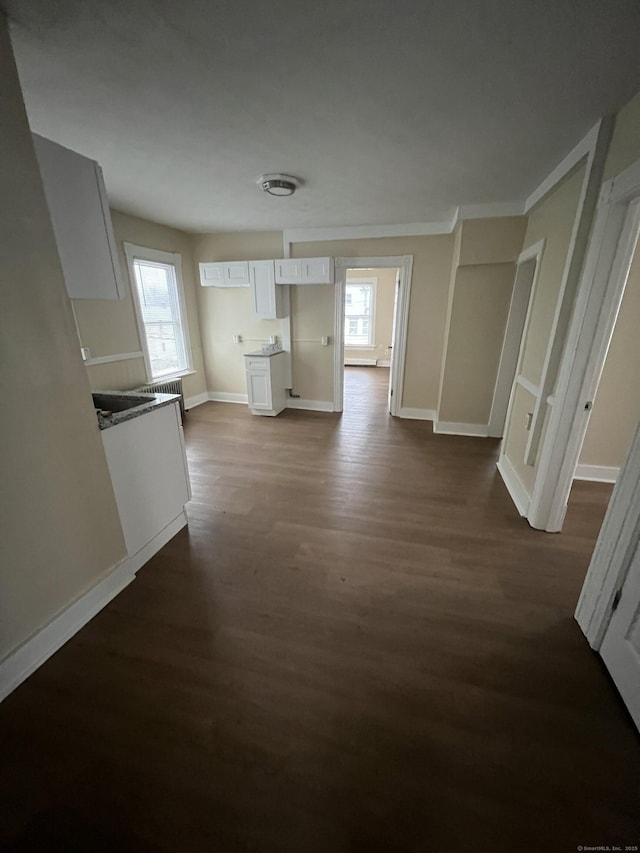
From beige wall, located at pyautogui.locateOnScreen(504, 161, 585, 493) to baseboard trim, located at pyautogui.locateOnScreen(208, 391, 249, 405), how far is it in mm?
3919

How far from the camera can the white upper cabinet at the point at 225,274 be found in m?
4.38

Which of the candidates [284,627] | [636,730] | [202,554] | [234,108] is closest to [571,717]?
[636,730]

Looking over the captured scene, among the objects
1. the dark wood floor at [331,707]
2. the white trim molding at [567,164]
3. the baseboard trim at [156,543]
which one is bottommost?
the dark wood floor at [331,707]

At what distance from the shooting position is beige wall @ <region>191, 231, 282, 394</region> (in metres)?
4.54

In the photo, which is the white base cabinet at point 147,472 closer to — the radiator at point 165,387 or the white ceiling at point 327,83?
the white ceiling at point 327,83

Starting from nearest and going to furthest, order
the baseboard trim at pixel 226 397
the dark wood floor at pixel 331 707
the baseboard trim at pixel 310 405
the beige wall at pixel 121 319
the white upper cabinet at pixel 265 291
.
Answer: the dark wood floor at pixel 331 707
the beige wall at pixel 121 319
the white upper cabinet at pixel 265 291
the baseboard trim at pixel 310 405
the baseboard trim at pixel 226 397

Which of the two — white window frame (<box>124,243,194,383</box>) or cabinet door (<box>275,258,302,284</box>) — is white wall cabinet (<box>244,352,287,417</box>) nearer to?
cabinet door (<box>275,258,302,284</box>)

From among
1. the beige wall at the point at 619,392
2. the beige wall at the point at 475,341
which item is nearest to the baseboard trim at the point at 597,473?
the beige wall at the point at 619,392

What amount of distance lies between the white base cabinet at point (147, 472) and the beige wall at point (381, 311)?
244 inches

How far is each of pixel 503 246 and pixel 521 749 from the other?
12.5ft

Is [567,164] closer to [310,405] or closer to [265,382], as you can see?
[265,382]

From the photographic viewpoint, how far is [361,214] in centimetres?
352

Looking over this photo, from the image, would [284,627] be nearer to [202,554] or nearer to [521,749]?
[202,554]

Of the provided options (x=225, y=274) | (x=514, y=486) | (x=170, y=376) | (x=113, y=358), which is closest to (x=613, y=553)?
(x=514, y=486)
